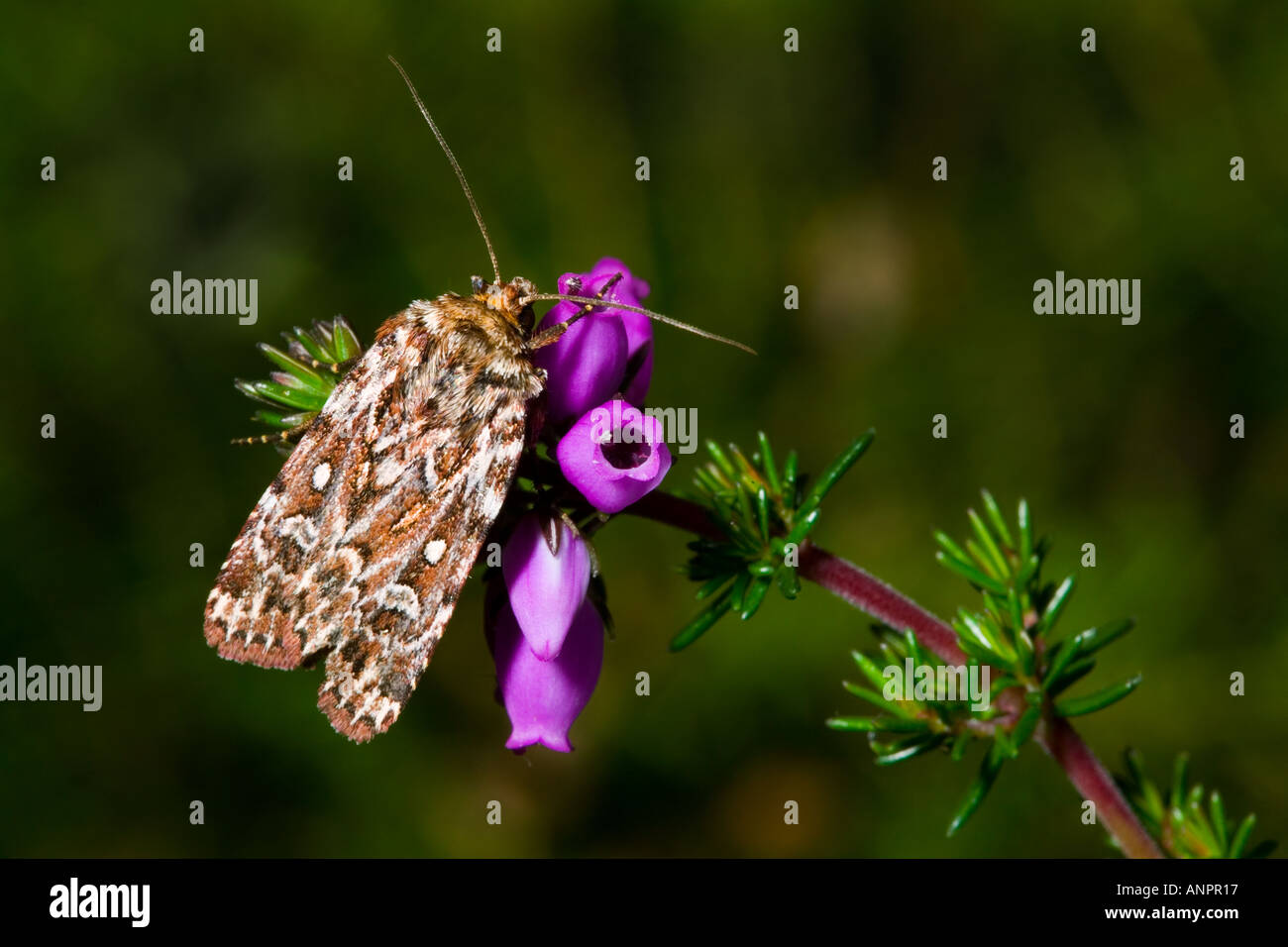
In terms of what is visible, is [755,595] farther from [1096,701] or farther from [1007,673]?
[1096,701]

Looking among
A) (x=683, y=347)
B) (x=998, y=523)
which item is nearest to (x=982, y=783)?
(x=998, y=523)

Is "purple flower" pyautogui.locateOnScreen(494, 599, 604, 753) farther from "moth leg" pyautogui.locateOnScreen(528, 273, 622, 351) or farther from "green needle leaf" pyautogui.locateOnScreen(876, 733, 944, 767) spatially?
"green needle leaf" pyautogui.locateOnScreen(876, 733, 944, 767)

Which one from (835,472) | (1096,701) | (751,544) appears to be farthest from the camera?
(835,472)

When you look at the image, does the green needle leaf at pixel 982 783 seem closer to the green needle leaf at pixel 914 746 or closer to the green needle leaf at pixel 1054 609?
the green needle leaf at pixel 914 746

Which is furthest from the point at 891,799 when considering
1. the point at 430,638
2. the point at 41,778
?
the point at 41,778

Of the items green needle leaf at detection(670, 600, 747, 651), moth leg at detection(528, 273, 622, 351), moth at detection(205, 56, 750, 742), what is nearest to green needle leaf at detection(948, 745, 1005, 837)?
green needle leaf at detection(670, 600, 747, 651)

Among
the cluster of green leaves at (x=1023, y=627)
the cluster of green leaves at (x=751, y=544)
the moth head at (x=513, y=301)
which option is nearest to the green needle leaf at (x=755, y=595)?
the cluster of green leaves at (x=751, y=544)

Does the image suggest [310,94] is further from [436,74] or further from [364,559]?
[364,559]
